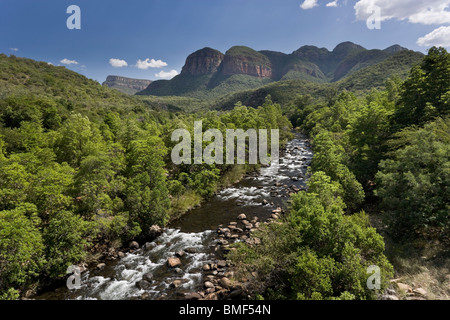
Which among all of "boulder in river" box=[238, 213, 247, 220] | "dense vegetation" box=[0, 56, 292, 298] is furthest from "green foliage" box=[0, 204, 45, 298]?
"boulder in river" box=[238, 213, 247, 220]

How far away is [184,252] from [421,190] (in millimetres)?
16451

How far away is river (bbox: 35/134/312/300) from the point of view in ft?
43.0

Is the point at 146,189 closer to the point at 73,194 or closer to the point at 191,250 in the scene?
the point at 73,194

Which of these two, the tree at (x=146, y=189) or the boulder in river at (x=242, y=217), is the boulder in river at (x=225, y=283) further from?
the boulder in river at (x=242, y=217)

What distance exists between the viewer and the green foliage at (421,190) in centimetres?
1164

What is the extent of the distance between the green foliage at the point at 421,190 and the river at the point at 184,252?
24.9 feet

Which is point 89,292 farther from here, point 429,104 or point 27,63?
point 27,63

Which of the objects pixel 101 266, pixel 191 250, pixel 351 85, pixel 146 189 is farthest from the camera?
pixel 351 85

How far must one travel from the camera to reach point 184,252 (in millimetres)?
16891

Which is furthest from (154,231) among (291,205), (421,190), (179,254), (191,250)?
(421,190)

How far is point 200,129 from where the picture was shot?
3212cm

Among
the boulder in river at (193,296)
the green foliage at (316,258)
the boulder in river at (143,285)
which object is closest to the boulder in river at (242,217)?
the green foliage at (316,258)
